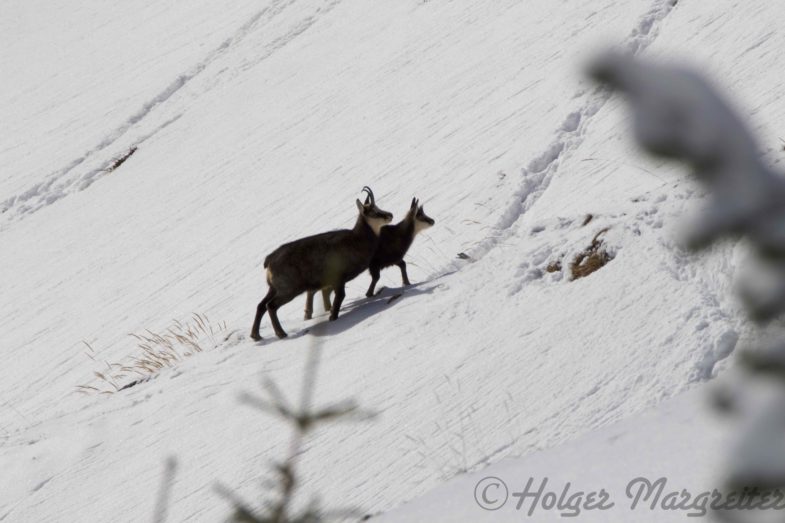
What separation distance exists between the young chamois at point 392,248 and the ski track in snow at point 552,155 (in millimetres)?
589

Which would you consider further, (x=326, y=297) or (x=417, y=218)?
(x=417, y=218)

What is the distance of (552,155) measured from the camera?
500 inches

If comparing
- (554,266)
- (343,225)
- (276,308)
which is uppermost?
(554,266)

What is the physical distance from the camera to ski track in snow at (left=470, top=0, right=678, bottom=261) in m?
11.4

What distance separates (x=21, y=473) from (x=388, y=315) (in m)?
2.65

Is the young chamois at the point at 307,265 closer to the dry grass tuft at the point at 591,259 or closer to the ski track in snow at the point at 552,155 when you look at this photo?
the ski track in snow at the point at 552,155

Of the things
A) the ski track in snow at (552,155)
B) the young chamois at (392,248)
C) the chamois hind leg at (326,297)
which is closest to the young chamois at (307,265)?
the chamois hind leg at (326,297)

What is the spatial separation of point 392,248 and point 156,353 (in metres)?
3.37

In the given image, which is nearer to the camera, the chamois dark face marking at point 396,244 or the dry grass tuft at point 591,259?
the dry grass tuft at point 591,259

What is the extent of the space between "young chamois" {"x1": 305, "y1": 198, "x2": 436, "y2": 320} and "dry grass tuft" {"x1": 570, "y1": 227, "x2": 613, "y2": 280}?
102 inches

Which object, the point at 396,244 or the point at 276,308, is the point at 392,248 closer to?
the point at 396,244

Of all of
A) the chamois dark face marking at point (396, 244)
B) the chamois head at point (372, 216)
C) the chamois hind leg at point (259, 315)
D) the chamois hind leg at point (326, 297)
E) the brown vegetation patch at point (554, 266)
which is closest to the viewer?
the brown vegetation patch at point (554, 266)

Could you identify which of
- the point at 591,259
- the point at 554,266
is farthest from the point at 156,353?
the point at 591,259

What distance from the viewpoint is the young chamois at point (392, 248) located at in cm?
913
